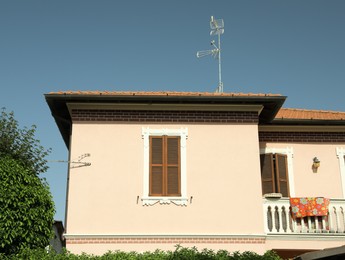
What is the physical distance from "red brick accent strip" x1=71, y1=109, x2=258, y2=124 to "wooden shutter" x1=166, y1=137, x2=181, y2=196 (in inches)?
23.8

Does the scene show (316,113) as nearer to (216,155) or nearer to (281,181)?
(281,181)

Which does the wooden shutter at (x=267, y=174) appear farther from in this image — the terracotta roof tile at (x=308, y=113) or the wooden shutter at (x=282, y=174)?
the terracotta roof tile at (x=308, y=113)

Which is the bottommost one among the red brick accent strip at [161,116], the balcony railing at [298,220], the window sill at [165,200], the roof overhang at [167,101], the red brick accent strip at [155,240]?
the red brick accent strip at [155,240]

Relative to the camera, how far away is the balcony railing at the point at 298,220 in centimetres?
1400

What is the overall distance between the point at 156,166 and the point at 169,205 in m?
1.06

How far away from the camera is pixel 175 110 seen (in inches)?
568

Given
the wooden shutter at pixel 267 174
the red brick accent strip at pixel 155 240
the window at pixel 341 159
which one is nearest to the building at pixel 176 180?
the red brick accent strip at pixel 155 240

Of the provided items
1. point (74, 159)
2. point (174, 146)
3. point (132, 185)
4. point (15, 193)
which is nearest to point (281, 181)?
point (174, 146)

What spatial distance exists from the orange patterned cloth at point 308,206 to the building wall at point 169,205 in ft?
3.19

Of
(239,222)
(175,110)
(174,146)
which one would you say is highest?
(175,110)

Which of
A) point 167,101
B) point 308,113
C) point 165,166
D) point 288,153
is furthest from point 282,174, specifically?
point 167,101

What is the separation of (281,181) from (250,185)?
1.66 m

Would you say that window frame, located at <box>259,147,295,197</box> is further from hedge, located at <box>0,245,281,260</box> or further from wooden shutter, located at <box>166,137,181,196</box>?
hedge, located at <box>0,245,281,260</box>

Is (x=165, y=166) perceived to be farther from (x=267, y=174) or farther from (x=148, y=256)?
(x=267, y=174)
